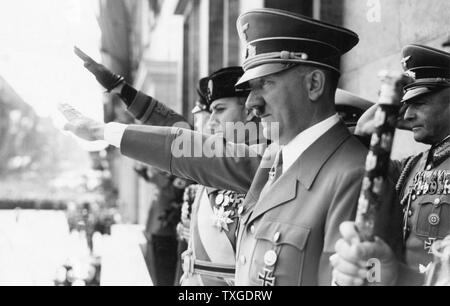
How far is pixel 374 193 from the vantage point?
5.22 feet

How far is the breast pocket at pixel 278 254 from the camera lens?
1.87m

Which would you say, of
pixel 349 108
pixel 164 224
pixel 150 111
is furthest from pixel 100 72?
pixel 164 224

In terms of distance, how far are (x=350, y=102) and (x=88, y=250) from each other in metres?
6.94

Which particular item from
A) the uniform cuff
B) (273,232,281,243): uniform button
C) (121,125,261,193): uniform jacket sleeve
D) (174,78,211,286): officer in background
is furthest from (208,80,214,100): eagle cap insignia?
(273,232,281,243): uniform button

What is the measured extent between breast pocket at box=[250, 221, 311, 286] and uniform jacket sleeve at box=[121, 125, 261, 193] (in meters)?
0.62

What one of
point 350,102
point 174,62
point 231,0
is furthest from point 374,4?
point 174,62

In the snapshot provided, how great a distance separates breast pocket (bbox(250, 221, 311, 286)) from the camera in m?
1.87

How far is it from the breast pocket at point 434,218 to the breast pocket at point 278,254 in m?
1.02

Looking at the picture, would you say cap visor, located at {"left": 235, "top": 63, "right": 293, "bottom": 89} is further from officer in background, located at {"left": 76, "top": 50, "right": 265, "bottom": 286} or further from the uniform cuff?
officer in background, located at {"left": 76, "top": 50, "right": 265, "bottom": 286}

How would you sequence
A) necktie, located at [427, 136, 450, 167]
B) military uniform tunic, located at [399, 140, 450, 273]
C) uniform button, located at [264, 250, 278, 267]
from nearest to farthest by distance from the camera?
uniform button, located at [264, 250, 278, 267] → military uniform tunic, located at [399, 140, 450, 273] → necktie, located at [427, 136, 450, 167]

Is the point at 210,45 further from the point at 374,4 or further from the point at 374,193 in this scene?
the point at 374,193

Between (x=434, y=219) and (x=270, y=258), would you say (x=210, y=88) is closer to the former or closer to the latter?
(x=434, y=219)

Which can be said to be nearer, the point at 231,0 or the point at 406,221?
the point at 406,221

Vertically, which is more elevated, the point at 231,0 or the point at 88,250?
the point at 231,0
